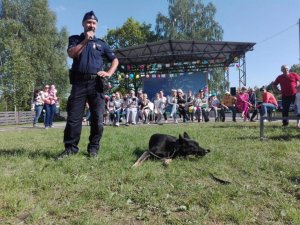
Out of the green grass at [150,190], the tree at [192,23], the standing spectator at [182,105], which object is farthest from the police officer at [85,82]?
the tree at [192,23]

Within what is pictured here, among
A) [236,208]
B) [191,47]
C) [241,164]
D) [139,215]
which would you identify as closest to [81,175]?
[139,215]

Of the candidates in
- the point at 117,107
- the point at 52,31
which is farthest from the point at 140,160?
the point at 52,31

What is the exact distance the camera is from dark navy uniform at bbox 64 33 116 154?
4711mm

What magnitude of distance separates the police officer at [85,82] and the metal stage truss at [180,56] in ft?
58.6

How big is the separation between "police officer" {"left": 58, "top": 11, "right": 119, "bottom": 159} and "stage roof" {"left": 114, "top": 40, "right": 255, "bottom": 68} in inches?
703

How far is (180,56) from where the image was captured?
84.0ft

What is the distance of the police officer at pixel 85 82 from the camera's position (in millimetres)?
4641

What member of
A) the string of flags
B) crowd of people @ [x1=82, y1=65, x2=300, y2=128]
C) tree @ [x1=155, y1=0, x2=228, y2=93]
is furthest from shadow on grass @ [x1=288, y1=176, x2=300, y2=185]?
tree @ [x1=155, y1=0, x2=228, y2=93]

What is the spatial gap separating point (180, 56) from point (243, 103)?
36.6 ft

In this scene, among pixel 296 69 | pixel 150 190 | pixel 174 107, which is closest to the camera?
pixel 150 190

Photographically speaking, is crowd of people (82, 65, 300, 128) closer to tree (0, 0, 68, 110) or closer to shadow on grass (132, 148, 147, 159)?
shadow on grass (132, 148, 147, 159)

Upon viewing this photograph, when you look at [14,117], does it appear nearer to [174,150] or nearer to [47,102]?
[47,102]

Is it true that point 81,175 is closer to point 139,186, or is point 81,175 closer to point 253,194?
point 139,186

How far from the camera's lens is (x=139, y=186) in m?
3.32
